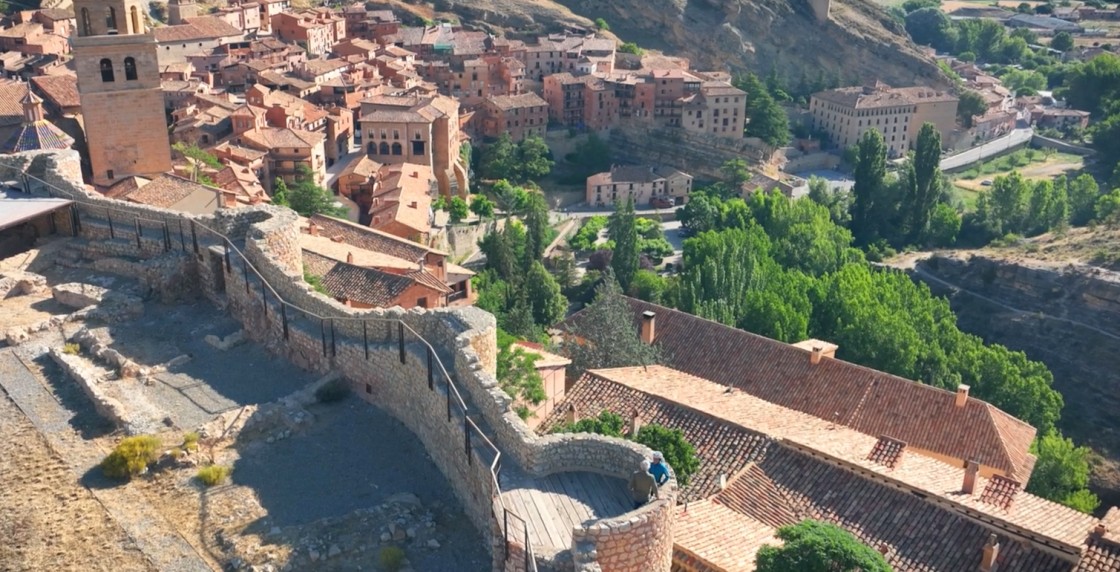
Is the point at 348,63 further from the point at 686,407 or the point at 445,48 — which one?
the point at 686,407

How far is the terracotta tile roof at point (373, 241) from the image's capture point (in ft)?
104

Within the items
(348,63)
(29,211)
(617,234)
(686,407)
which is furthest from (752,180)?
(29,211)

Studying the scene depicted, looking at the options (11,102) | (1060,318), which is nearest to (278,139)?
(11,102)

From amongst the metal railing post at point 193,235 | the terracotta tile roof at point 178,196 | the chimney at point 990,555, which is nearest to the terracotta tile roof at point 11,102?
the terracotta tile roof at point 178,196

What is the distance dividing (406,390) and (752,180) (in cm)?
5227

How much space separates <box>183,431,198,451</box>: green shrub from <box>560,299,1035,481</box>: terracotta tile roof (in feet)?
52.3

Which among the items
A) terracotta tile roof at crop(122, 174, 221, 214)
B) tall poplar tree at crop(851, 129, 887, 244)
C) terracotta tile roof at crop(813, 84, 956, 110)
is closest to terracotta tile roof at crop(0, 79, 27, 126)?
terracotta tile roof at crop(122, 174, 221, 214)

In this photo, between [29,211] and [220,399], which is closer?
[220,399]

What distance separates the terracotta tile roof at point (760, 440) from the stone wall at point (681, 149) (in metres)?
43.1

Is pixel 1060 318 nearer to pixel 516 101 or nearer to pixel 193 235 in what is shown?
pixel 516 101

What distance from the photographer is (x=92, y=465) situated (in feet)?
39.4

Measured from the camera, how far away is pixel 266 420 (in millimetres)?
13031

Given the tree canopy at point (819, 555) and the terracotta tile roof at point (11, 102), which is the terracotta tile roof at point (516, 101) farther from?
the tree canopy at point (819, 555)

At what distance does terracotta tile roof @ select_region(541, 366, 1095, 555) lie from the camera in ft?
58.1
